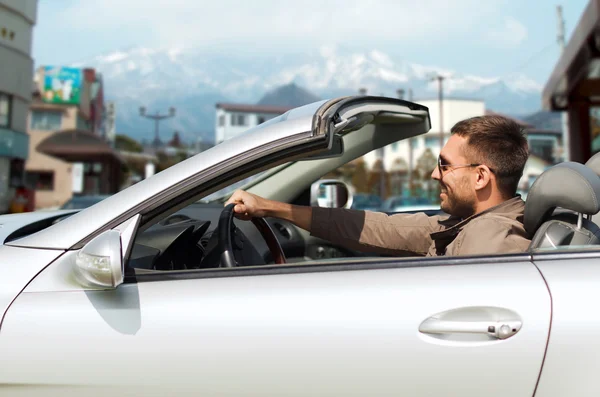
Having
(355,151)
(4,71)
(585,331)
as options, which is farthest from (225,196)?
(4,71)

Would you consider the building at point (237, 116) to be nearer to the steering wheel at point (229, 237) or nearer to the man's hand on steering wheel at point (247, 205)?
the steering wheel at point (229, 237)

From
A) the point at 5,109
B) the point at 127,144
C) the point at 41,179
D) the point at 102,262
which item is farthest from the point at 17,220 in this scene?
the point at 127,144

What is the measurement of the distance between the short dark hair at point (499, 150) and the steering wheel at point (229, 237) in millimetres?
896

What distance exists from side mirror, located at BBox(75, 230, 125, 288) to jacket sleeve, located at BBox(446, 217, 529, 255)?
106cm

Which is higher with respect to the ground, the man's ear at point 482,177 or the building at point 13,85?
the building at point 13,85

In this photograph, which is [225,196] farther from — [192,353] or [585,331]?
[585,331]

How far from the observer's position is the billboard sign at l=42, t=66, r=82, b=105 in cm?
5512

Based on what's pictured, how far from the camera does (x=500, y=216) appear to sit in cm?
220

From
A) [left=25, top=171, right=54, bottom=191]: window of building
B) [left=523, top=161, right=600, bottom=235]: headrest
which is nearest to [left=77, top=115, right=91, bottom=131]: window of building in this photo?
[left=25, top=171, right=54, bottom=191]: window of building

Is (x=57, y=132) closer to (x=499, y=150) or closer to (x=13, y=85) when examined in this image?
(x=13, y=85)

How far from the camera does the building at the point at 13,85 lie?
93.7 ft

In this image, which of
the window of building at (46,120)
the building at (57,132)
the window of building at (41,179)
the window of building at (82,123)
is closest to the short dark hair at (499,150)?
the building at (57,132)

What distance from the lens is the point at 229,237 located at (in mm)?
2258

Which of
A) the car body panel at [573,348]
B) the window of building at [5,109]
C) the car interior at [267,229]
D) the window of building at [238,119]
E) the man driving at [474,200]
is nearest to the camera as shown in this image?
the car body panel at [573,348]
